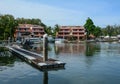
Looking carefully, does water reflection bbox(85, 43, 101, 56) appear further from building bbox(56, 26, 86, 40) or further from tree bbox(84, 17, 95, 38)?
building bbox(56, 26, 86, 40)

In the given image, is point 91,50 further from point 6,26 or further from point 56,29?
point 56,29

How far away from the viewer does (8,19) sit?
104250mm

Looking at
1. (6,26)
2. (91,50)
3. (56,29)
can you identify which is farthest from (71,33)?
(91,50)

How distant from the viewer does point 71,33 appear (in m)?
164

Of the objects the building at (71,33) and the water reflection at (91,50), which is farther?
the building at (71,33)

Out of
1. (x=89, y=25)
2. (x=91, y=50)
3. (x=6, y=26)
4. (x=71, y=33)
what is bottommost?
(x=91, y=50)

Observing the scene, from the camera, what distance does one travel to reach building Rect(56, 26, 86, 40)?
161 meters

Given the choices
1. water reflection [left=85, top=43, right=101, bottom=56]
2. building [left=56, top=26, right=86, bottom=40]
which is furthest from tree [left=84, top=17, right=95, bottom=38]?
water reflection [left=85, top=43, right=101, bottom=56]

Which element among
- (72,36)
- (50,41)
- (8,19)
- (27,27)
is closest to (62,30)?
(72,36)

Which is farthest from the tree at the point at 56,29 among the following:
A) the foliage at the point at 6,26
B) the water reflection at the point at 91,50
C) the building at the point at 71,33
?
the water reflection at the point at 91,50

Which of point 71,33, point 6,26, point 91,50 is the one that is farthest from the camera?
point 71,33

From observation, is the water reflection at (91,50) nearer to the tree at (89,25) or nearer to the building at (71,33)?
the tree at (89,25)

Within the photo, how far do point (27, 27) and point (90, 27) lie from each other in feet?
116

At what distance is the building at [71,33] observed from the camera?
161125 mm
